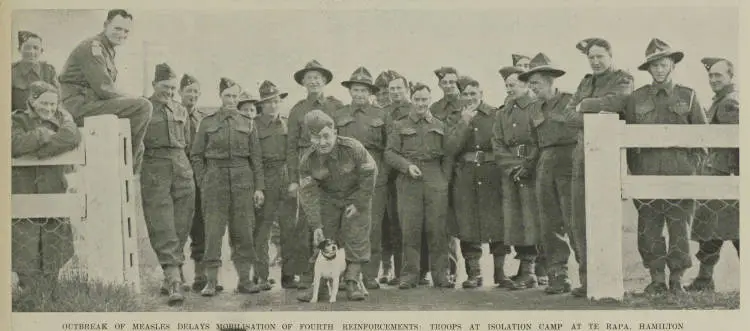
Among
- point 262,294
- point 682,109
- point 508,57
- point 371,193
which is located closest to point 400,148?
point 371,193

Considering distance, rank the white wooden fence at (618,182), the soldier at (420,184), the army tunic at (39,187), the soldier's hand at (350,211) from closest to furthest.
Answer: the white wooden fence at (618,182) < the soldier's hand at (350,211) < the army tunic at (39,187) < the soldier at (420,184)

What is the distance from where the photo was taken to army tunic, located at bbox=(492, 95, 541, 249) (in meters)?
6.04

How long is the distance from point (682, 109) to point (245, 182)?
278 cm

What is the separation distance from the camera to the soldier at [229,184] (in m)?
6.10

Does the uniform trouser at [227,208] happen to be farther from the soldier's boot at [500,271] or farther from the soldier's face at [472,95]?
the soldier's boot at [500,271]

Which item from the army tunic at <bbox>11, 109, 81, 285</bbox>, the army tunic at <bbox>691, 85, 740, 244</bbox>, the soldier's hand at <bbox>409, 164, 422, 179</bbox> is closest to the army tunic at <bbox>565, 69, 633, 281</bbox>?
the army tunic at <bbox>691, 85, 740, 244</bbox>

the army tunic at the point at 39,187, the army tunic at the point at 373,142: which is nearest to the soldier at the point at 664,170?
the army tunic at the point at 373,142

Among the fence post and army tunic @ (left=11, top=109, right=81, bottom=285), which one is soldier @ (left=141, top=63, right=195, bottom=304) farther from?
the fence post

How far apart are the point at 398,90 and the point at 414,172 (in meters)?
0.56

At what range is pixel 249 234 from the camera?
612cm

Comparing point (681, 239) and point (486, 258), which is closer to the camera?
point (681, 239)

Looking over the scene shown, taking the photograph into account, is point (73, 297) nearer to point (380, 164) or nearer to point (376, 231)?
point (376, 231)

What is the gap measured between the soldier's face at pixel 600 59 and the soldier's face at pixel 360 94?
1450 mm

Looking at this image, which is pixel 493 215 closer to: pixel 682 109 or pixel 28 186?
pixel 682 109
